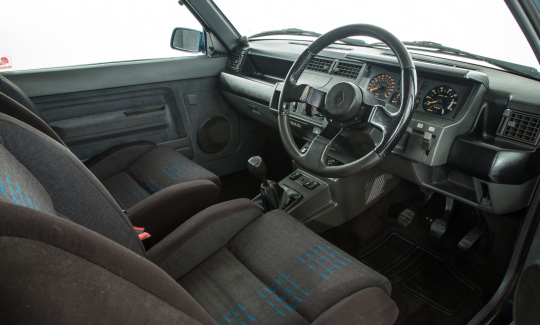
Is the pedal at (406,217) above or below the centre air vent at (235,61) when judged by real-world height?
below

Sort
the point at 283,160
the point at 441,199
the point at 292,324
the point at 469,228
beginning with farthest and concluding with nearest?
the point at 283,160, the point at 441,199, the point at 469,228, the point at 292,324

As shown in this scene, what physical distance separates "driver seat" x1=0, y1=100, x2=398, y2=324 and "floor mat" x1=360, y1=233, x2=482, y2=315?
812mm

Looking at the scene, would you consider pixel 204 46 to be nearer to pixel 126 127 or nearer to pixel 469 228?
pixel 126 127

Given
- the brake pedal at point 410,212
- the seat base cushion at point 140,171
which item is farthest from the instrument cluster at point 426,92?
the seat base cushion at point 140,171

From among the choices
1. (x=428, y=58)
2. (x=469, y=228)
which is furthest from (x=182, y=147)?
(x=469, y=228)

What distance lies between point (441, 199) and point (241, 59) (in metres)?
1.48

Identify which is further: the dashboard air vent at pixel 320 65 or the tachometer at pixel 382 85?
the dashboard air vent at pixel 320 65

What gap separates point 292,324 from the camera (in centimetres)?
106

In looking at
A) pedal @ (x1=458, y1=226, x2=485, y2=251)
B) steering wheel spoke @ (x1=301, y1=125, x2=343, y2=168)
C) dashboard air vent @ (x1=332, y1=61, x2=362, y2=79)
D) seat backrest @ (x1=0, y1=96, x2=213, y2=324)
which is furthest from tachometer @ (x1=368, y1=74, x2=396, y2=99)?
seat backrest @ (x1=0, y1=96, x2=213, y2=324)

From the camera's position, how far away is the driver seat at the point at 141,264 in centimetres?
48

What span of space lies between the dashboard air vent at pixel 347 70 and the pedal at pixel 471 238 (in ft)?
3.06

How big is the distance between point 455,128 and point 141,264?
1.22m

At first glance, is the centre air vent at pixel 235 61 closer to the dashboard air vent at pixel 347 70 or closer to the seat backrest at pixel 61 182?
the dashboard air vent at pixel 347 70

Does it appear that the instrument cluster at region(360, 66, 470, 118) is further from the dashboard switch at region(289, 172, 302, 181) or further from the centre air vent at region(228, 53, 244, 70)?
the centre air vent at region(228, 53, 244, 70)
